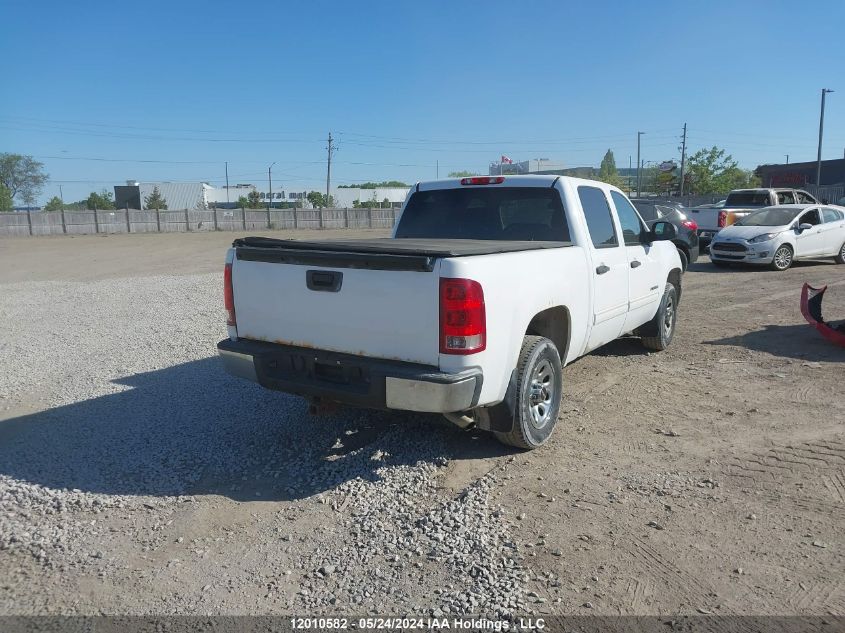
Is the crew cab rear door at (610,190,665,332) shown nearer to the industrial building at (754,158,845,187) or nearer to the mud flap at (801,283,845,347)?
the mud flap at (801,283,845,347)

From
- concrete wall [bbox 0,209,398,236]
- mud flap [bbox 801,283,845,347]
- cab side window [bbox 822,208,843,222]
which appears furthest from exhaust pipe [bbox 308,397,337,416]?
concrete wall [bbox 0,209,398,236]

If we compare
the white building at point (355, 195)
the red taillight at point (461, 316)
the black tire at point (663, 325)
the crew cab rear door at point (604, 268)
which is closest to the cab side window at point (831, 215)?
the black tire at point (663, 325)

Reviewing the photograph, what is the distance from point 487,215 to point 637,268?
167cm

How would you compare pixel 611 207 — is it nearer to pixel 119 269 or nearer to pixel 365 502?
pixel 365 502

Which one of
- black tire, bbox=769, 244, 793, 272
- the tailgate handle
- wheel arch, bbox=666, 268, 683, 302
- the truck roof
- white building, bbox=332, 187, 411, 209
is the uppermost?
white building, bbox=332, 187, 411, 209

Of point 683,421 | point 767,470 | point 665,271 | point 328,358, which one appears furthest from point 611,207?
point 328,358

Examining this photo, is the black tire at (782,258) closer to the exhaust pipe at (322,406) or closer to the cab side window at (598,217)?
the cab side window at (598,217)

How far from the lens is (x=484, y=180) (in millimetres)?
5742

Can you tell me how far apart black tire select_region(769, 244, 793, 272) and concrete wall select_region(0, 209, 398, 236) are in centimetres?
3992

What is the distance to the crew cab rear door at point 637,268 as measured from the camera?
619 centimetres

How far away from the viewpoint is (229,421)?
17.2 feet

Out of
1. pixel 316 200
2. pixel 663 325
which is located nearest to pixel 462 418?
pixel 663 325

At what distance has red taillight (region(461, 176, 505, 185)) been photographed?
567cm

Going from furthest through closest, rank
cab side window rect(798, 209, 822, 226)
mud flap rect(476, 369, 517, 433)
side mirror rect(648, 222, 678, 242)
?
1. cab side window rect(798, 209, 822, 226)
2. side mirror rect(648, 222, 678, 242)
3. mud flap rect(476, 369, 517, 433)
